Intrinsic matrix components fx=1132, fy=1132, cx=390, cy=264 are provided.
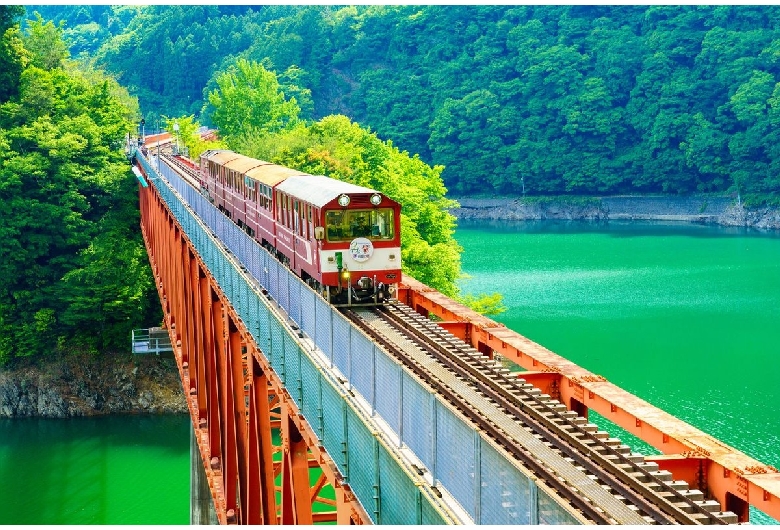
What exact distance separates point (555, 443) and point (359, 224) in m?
11.7

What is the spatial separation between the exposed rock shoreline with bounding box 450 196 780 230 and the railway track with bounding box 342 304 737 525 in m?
94.8

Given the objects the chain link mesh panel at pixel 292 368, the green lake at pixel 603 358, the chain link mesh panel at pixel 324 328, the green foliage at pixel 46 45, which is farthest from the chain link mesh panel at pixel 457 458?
the green foliage at pixel 46 45

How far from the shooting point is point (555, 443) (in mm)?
12594

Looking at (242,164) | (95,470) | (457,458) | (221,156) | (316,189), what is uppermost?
(221,156)

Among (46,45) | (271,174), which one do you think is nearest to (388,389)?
(271,174)

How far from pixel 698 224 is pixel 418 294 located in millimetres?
92632

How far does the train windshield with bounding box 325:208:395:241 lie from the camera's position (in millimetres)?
23297

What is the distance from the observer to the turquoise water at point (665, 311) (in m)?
42.4

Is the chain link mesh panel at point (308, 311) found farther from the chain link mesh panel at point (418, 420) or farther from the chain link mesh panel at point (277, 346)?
the chain link mesh panel at point (418, 420)

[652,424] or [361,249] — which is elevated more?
[361,249]

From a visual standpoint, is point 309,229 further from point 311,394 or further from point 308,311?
point 311,394

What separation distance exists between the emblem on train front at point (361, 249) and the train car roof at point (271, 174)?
5.45 m

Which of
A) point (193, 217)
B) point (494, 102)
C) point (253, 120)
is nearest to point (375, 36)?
point (494, 102)

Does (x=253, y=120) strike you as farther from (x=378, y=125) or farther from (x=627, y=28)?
(x=627, y=28)
